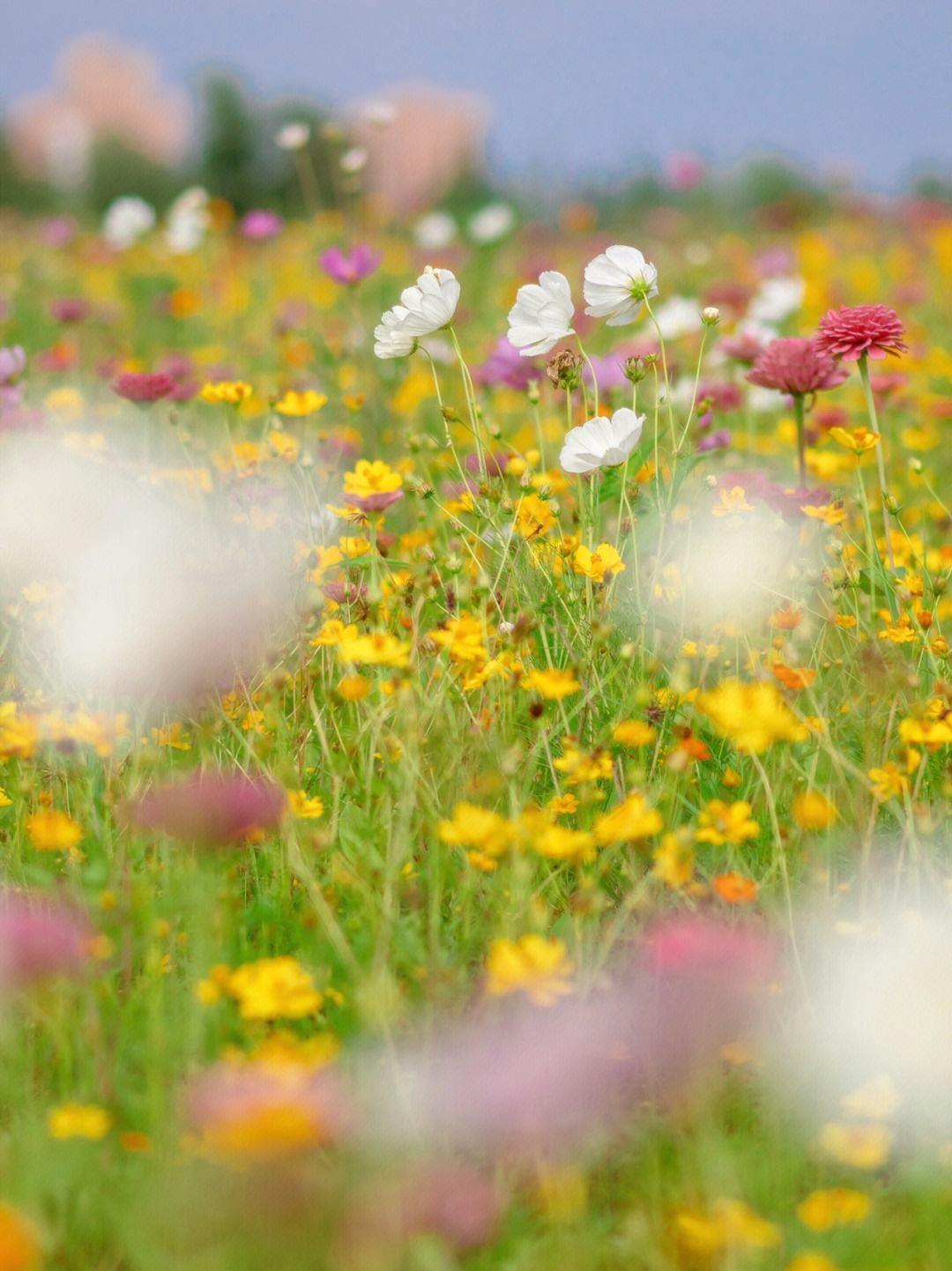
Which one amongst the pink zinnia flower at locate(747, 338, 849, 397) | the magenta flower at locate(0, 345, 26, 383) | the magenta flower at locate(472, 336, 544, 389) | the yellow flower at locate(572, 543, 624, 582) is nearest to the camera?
the yellow flower at locate(572, 543, 624, 582)

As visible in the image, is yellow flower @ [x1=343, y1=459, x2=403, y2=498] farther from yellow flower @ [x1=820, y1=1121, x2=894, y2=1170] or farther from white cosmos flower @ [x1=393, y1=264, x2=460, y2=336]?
yellow flower @ [x1=820, y1=1121, x2=894, y2=1170]

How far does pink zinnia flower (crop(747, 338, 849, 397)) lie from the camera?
1841 millimetres

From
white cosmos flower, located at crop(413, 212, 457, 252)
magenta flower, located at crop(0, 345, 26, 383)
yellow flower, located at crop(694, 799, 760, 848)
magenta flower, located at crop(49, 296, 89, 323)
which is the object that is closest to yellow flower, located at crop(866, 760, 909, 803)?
yellow flower, located at crop(694, 799, 760, 848)

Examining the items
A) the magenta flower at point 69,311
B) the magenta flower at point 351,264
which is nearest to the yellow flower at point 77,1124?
the magenta flower at point 351,264

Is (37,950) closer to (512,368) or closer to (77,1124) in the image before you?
(77,1124)

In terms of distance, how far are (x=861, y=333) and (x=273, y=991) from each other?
3.75 ft

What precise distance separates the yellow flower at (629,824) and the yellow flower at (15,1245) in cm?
57

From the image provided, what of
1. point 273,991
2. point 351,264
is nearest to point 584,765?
point 273,991

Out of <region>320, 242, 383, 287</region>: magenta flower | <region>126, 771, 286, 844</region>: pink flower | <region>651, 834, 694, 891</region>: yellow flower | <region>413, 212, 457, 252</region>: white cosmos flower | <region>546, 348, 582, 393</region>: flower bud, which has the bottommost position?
<region>413, 212, 457, 252</region>: white cosmos flower

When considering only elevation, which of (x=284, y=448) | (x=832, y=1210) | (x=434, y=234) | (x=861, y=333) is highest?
(x=861, y=333)

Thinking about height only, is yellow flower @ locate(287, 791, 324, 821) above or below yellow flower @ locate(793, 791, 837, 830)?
below

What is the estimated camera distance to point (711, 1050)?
42.3 inches

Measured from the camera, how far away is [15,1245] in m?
0.78

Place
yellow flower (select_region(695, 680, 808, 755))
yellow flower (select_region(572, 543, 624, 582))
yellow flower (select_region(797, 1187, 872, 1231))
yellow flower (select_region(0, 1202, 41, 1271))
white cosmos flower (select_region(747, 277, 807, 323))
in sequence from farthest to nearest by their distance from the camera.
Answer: white cosmos flower (select_region(747, 277, 807, 323)) → yellow flower (select_region(572, 543, 624, 582)) → yellow flower (select_region(695, 680, 808, 755)) → yellow flower (select_region(797, 1187, 872, 1231)) → yellow flower (select_region(0, 1202, 41, 1271))
